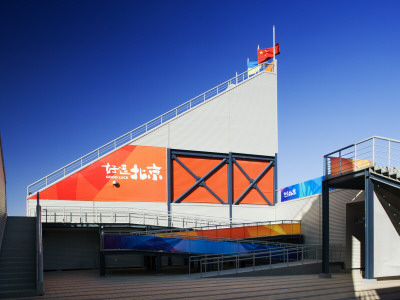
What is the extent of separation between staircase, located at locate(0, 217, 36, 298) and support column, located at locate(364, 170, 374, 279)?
10.2m

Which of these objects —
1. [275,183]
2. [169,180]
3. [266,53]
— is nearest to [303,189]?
[275,183]

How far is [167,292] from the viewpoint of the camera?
11.2 meters

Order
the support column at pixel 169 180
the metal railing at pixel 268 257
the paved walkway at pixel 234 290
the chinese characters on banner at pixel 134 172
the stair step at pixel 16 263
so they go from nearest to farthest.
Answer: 1. the paved walkway at pixel 234 290
2. the stair step at pixel 16 263
3. the metal railing at pixel 268 257
4. the chinese characters on banner at pixel 134 172
5. the support column at pixel 169 180

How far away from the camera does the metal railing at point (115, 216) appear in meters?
20.6

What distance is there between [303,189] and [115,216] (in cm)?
1171

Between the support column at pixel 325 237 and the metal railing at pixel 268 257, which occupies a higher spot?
the support column at pixel 325 237

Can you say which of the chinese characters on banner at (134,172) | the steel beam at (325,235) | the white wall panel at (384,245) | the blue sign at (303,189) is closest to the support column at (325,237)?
the steel beam at (325,235)

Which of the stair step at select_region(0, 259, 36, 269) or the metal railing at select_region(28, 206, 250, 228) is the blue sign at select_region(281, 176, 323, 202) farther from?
the stair step at select_region(0, 259, 36, 269)

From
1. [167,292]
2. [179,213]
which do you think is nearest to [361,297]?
[167,292]

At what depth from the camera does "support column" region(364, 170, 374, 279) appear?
43.5 ft

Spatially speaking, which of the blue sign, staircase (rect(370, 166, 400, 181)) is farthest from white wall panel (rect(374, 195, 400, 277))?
the blue sign

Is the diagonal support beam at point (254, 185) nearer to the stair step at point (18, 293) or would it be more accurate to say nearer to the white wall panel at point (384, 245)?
the white wall panel at point (384, 245)

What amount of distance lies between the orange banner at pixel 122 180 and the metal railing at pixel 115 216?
59cm

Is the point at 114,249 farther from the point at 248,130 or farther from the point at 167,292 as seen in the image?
the point at 248,130
